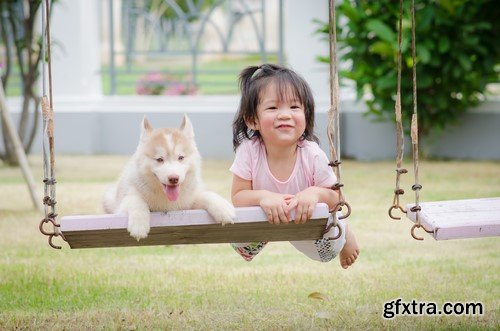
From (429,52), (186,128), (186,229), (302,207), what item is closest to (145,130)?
(186,128)

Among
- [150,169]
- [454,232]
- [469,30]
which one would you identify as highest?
[469,30]

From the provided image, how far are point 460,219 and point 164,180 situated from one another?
984 millimetres

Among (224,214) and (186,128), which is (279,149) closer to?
(186,128)

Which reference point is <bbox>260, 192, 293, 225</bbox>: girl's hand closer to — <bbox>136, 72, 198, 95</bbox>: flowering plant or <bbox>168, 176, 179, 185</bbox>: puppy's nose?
<bbox>168, 176, 179, 185</bbox>: puppy's nose

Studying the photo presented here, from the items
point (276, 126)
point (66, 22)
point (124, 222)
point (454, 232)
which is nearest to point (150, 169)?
point (124, 222)

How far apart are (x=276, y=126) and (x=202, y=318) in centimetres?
83

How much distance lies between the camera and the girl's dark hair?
135 inches

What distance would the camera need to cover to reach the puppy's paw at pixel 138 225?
9.46 ft

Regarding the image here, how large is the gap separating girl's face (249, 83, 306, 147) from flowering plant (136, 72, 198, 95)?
7031 millimetres

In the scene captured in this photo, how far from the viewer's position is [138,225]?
2.89 m

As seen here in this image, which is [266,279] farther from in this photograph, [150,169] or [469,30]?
[469,30]

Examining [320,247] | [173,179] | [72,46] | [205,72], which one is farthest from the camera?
[205,72]

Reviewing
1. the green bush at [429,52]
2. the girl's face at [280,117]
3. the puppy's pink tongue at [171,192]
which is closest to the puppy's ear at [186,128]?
the puppy's pink tongue at [171,192]

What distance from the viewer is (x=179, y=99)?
10086 mm
